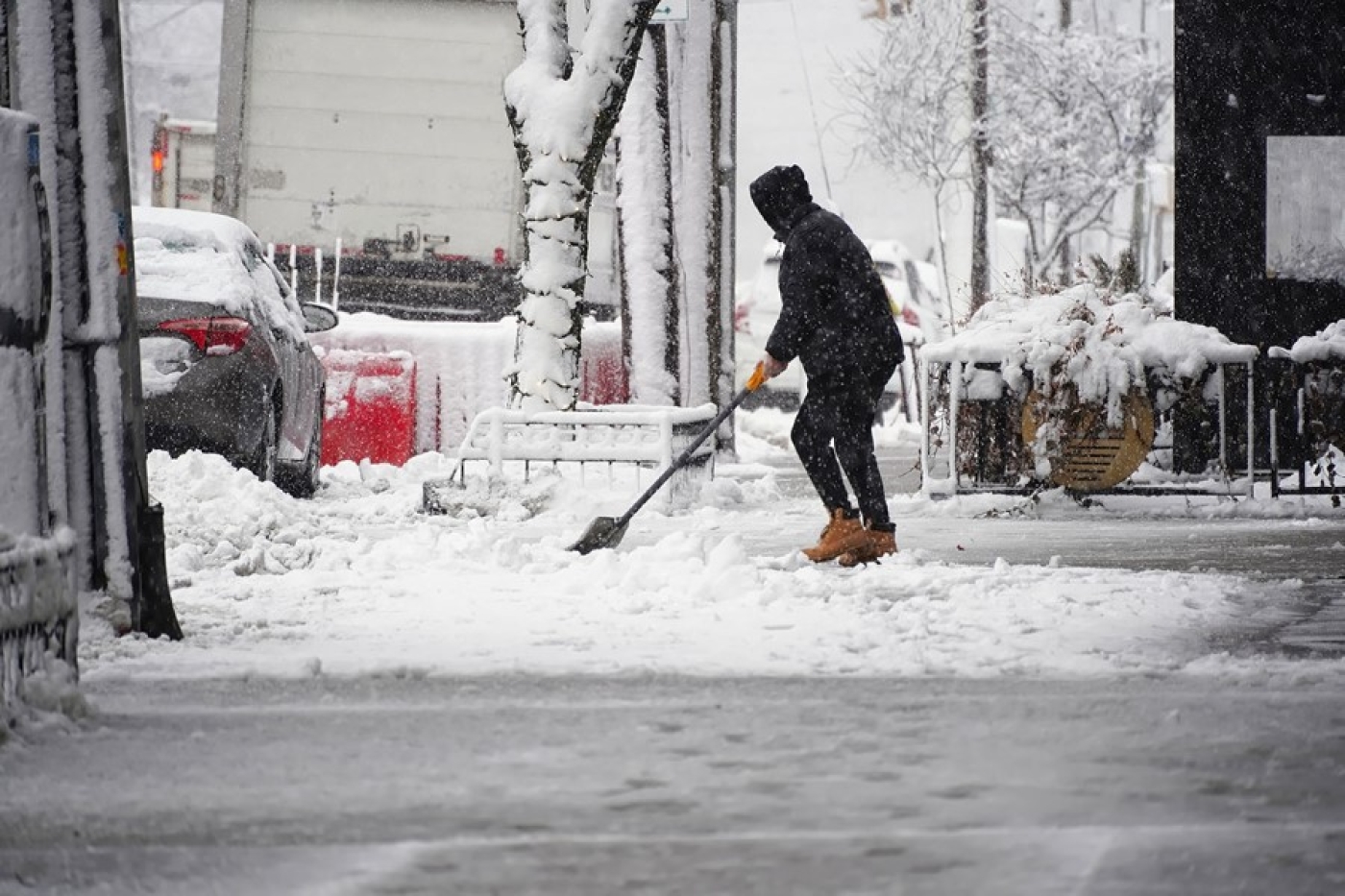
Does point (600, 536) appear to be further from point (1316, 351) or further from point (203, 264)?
point (1316, 351)

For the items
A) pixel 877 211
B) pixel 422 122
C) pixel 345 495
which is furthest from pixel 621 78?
pixel 877 211

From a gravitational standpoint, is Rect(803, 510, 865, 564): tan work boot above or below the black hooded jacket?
below

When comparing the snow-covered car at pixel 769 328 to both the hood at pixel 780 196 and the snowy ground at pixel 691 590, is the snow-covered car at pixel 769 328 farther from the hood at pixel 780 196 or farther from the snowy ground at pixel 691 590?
the hood at pixel 780 196

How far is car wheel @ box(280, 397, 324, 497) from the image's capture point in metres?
15.2

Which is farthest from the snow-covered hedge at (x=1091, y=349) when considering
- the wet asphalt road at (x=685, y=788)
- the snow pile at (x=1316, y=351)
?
the wet asphalt road at (x=685, y=788)

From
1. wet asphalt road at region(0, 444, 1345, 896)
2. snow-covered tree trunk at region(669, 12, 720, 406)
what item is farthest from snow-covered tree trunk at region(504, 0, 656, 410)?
wet asphalt road at region(0, 444, 1345, 896)

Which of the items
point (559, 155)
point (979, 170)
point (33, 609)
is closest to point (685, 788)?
point (33, 609)

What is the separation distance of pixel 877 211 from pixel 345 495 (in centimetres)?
3763

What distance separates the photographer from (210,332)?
1294cm

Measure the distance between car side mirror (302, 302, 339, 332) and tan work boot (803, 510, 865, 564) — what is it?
17.3 ft

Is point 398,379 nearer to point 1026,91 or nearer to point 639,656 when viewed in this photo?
point 639,656

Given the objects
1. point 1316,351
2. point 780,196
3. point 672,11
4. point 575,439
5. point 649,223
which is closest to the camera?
point 780,196

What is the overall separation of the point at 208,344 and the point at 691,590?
4.83 meters

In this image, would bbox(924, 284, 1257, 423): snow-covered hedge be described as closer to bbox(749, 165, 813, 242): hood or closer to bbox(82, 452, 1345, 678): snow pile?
bbox(82, 452, 1345, 678): snow pile
